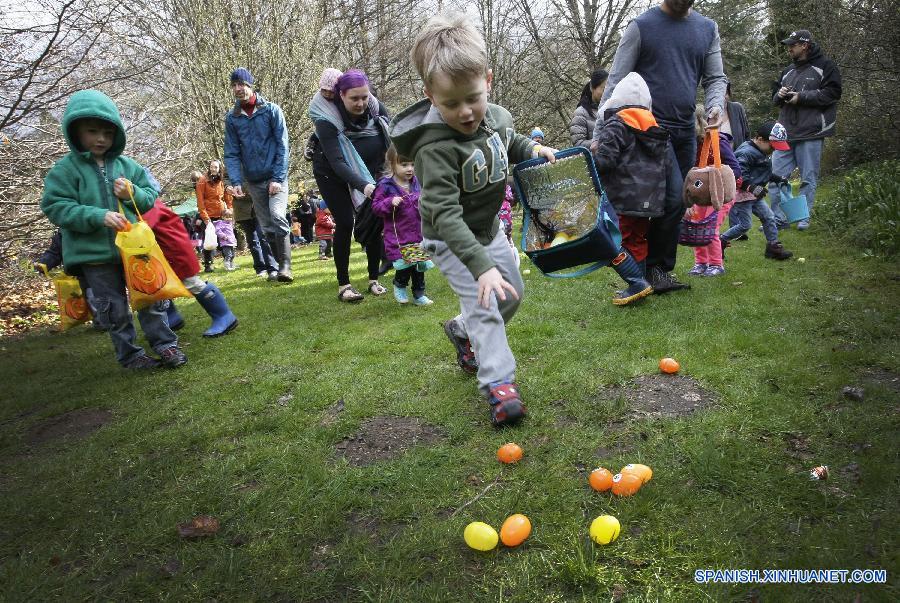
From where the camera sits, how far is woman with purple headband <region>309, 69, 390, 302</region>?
202 inches

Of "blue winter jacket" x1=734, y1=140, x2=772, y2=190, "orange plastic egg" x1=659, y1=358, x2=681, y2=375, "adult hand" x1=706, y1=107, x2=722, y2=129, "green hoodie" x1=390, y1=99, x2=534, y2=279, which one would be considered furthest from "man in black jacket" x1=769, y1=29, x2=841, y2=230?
"green hoodie" x1=390, y1=99, x2=534, y2=279

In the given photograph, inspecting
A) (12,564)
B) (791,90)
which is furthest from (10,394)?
(791,90)

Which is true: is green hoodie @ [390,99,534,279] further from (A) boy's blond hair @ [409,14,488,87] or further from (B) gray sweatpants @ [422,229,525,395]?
(A) boy's blond hair @ [409,14,488,87]

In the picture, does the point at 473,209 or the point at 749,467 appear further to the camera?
the point at 473,209

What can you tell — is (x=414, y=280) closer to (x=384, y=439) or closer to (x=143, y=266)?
(x=143, y=266)

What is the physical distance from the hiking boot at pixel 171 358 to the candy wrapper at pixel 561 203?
2.63 metres

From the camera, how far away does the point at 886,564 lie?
1.67m

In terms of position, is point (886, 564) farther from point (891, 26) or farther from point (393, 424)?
point (891, 26)

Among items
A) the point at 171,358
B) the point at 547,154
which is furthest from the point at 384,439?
the point at 171,358

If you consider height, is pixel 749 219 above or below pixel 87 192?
below

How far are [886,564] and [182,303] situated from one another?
6.93 m

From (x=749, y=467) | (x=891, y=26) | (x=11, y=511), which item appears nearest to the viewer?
(x=749, y=467)

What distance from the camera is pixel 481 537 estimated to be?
193cm

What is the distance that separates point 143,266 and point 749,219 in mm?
5909
